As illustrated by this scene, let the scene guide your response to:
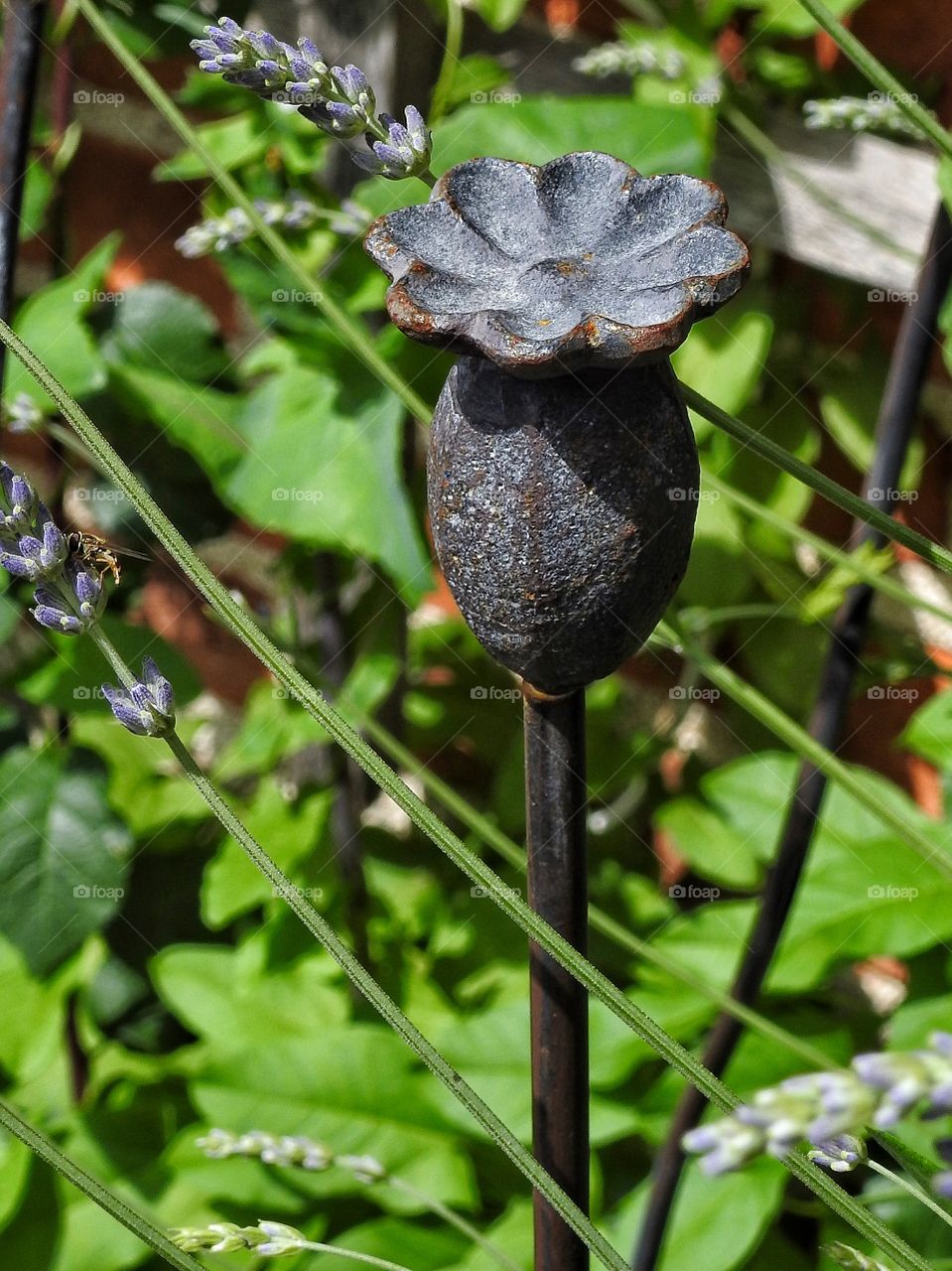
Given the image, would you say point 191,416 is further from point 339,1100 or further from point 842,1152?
point 842,1152

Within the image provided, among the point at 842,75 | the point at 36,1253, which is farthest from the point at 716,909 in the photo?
the point at 842,75

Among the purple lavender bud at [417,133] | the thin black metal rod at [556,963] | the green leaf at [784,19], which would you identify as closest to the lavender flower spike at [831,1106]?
the thin black metal rod at [556,963]

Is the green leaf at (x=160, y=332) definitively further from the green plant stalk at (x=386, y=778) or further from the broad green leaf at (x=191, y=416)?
the green plant stalk at (x=386, y=778)

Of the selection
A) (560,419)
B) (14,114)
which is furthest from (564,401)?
(14,114)

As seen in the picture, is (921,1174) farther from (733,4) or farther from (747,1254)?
(733,4)

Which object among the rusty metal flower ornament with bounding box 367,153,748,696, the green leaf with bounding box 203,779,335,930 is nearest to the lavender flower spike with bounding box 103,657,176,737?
the rusty metal flower ornament with bounding box 367,153,748,696

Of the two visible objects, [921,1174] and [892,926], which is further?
[892,926]
